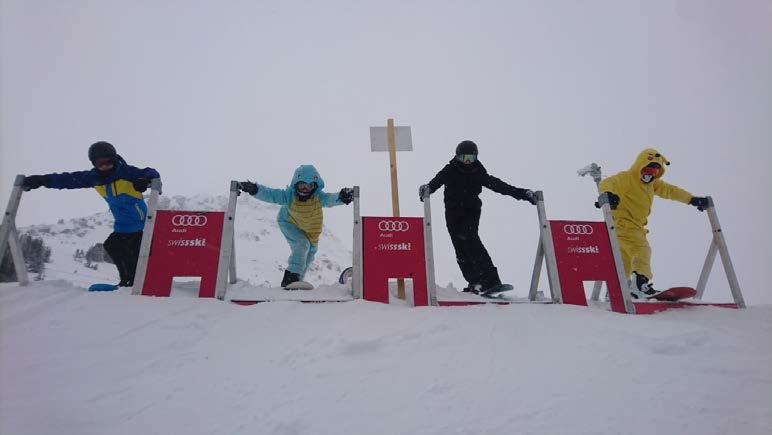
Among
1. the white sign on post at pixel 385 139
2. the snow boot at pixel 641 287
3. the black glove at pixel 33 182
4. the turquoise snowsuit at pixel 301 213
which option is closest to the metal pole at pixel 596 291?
the snow boot at pixel 641 287

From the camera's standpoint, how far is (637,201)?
5.95 m

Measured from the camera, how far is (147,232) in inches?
172

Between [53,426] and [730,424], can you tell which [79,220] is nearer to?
[53,426]

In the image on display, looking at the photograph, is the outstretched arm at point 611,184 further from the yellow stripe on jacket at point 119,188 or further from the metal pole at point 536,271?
the yellow stripe on jacket at point 119,188

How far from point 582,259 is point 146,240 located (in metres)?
4.73

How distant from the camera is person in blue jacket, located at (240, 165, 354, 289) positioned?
561cm

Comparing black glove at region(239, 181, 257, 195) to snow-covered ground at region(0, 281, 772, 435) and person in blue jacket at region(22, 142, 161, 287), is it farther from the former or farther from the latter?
snow-covered ground at region(0, 281, 772, 435)

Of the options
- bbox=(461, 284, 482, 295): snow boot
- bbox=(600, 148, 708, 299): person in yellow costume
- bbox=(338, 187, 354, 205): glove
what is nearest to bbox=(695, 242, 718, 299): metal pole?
bbox=(600, 148, 708, 299): person in yellow costume

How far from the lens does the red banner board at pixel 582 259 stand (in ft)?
15.3

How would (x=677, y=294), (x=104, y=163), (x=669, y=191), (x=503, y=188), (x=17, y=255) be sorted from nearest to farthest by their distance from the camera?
(x=17, y=255) < (x=677, y=294) < (x=104, y=163) < (x=503, y=188) < (x=669, y=191)

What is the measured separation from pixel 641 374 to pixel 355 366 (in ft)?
5.36

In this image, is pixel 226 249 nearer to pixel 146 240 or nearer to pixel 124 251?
pixel 146 240

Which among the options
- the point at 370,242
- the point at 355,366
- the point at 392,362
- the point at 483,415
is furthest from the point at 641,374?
the point at 370,242

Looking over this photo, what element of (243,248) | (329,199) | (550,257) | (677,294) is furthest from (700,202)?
(243,248)
